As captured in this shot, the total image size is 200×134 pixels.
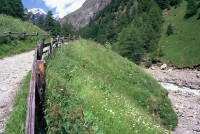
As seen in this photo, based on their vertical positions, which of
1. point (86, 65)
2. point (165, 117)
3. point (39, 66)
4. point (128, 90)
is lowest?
point (165, 117)

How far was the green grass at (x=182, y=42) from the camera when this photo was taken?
10804 centimetres

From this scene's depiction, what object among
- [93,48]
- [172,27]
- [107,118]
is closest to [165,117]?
[93,48]

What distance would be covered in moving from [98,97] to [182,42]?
113 metres

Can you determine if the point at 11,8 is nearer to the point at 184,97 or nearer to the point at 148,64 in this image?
the point at 184,97

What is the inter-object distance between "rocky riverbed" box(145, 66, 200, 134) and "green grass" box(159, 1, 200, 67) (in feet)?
23.5

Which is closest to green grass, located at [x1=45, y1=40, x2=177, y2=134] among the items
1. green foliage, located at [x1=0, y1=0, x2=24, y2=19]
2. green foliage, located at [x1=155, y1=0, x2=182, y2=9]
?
green foliage, located at [x1=0, y1=0, x2=24, y2=19]

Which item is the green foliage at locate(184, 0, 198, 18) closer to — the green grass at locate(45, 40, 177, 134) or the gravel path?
the green grass at locate(45, 40, 177, 134)

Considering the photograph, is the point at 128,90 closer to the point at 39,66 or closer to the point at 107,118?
the point at 107,118

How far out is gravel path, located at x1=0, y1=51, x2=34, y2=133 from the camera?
1282 cm

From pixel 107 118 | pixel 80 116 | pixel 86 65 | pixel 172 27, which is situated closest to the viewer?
pixel 80 116

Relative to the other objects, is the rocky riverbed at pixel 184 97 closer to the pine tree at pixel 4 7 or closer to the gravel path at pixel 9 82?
the gravel path at pixel 9 82

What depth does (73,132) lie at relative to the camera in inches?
294

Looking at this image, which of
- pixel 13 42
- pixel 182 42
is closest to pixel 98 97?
pixel 13 42

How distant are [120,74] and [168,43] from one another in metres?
99.2
